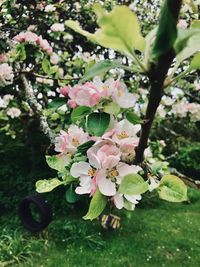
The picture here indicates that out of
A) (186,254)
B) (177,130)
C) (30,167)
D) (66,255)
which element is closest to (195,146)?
(177,130)

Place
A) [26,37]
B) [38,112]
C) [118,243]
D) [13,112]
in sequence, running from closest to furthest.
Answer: [38,112], [26,37], [13,112], [118,243]

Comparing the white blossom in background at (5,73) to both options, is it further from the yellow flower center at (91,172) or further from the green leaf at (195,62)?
the green leaf at (195,62)

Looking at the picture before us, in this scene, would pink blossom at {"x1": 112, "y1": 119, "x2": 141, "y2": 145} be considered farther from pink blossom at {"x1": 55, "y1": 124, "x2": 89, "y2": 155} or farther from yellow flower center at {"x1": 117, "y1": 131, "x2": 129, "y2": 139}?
pink blossom at {"x1": 55, "y1": 124, "x2": 89, "y2": 155}

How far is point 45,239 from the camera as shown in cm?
661

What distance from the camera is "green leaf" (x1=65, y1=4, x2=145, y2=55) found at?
583mm

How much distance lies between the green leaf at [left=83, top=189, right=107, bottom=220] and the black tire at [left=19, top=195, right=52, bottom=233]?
4.17 meters

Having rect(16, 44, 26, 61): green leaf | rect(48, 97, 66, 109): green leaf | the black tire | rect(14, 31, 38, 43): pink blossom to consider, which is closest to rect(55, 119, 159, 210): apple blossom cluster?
rect(48, 97, 66, 109): green leaf

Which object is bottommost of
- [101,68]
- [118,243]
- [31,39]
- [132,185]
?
[118,243]

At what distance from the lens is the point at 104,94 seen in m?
0.99

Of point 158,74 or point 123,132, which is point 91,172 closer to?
point 123,132

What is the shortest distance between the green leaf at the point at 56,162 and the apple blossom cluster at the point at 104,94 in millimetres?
278

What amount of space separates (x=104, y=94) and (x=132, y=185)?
23cm

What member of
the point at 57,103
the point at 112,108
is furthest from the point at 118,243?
the point at 112,108

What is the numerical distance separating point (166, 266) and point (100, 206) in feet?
17.4
